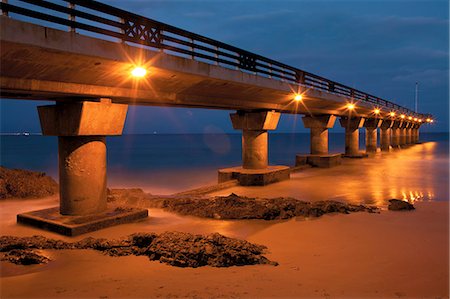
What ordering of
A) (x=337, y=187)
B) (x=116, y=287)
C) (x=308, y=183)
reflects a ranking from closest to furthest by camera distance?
(x=116, y=287) < (x=337, y=187) < (x=308, y=183)

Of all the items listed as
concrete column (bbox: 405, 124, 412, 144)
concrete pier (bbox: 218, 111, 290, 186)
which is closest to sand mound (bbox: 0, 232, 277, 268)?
concrete pier (bbox: 218, 111, 290, 186)

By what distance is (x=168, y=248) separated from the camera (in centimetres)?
741

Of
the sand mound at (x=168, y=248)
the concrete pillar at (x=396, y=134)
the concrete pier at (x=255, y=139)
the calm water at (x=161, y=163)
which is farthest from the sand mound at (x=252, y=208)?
the concrete pillar at (x=396, y=134)

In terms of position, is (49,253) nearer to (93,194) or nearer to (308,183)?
(93,194)

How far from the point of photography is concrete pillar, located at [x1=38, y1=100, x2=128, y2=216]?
10.1 meters

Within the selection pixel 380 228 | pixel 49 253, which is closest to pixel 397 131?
pixel 380 228

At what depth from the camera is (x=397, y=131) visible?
63.1m

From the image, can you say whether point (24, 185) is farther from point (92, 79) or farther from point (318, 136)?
point (318, 136)

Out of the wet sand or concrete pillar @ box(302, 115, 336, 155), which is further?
concrete pillar @ box(302, 115, 336, 155)

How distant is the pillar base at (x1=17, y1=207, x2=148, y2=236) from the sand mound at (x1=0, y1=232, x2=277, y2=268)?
0.88 metres

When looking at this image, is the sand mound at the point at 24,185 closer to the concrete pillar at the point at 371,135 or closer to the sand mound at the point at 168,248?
the sand mound at the point at 168,248

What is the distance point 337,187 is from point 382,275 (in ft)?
37.7

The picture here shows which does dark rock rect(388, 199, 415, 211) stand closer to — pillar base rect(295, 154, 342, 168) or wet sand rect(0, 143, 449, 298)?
wet sand rect(0, 143, 449, 298)

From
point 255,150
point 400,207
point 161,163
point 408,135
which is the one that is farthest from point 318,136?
point 408,135
